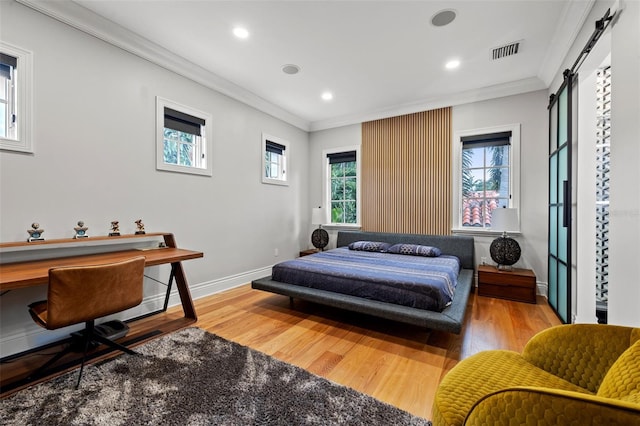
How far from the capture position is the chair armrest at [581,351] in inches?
40.3

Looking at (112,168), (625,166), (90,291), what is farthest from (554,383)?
(112,168)

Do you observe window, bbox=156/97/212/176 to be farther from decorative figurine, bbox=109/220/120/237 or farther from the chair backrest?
the chair backrest

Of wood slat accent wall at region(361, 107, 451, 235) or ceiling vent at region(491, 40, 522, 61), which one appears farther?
wood slat accent wall at region(361, 107, 451, 235)

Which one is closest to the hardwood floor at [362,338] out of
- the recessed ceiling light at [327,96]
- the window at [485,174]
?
the window at [485,174]

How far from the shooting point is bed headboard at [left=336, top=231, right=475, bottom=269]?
387 centimetres

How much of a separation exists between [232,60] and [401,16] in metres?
1.92

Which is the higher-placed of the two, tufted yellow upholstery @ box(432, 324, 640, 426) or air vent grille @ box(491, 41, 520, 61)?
air vent grille @ box(491, 41, 520, 61)

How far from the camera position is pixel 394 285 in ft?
8.25

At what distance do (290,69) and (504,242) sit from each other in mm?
3597

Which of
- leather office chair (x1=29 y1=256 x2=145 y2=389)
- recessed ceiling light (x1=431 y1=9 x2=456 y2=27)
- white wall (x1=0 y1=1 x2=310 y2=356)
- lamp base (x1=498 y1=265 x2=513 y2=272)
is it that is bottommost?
lamp base (x1=498 y1=265 x2=513 y2=272)

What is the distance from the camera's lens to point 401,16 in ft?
7.91

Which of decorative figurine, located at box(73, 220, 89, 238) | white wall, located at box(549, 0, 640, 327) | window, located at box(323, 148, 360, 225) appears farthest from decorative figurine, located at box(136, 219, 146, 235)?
white wall, located at box(549, 0, 640, 327)

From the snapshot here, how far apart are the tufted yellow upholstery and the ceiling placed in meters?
2.58

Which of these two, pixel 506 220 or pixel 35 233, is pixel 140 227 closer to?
pixel 35 233
